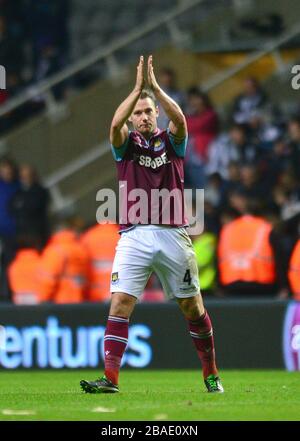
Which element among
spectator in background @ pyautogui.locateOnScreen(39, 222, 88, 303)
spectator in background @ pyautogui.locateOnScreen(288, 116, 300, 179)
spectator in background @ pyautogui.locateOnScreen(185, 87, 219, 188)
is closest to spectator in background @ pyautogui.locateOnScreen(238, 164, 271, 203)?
spectator in background @ pyautogui.locateOnScreen(288, 116, 300, 179)

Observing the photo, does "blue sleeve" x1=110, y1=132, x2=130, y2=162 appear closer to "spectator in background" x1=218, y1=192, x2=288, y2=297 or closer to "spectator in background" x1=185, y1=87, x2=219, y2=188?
"spectator in background" x1=218, y1=192, x2=288, y2=297

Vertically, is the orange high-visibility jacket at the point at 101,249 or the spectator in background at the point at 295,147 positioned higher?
the spectator in background at the point at 295,147

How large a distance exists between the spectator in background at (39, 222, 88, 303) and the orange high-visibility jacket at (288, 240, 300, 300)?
244cm

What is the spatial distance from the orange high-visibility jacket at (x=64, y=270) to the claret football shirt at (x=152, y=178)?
→ 5566 mm

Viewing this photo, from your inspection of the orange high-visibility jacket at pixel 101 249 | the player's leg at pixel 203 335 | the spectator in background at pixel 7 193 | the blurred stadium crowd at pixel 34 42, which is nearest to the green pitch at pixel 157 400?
the player's leg at pixel 203 335

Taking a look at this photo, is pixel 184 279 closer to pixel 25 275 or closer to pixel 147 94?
pixel 147 94

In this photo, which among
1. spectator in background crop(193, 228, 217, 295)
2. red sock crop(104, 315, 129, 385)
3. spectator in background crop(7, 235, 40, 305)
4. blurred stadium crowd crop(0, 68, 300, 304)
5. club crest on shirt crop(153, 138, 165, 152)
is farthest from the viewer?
spectator in background crop(7, 235, 40, 305)

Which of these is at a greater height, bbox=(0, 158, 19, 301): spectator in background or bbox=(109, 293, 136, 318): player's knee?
bbox=(0, 158, 19, 301): spectator in background

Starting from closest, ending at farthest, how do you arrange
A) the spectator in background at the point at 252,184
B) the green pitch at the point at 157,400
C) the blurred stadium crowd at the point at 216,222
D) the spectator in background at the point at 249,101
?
the green pitch at the point at 157,400, the blurred stadium crowd at the point at 216,222, the spectator in background at the point at 252,184, the spectator in background at the point at 249,101

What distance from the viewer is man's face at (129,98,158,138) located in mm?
9961

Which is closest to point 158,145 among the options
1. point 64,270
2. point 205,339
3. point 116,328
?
point 116,328

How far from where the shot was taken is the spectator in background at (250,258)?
1480 cm

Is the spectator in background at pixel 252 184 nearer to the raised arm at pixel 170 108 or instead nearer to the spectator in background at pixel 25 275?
the spectator in background at pixel 25 275

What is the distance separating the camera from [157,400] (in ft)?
31.6
